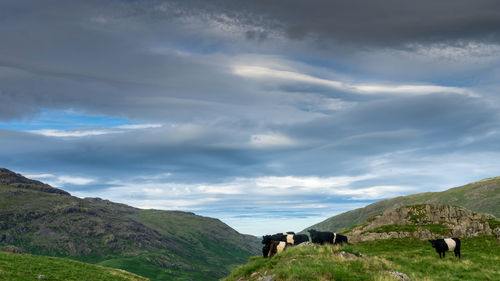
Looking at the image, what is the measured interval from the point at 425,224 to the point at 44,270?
66253 millimetres

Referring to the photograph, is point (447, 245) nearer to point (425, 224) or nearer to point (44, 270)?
point (425, 224)

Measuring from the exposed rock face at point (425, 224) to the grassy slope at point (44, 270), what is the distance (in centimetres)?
4798

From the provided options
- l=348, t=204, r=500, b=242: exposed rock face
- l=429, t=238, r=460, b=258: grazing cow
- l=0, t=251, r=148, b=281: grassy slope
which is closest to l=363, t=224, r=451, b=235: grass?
l=348, t=204, r=500, b=242: exposed rock face

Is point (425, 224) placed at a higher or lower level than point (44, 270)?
higher

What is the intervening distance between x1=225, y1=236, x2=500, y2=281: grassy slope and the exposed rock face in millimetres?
10688

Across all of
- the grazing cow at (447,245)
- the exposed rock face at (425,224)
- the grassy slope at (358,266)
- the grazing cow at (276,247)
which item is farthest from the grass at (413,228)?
the grazing cow at (276,247)

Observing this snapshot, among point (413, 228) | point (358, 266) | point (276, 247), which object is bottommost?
point (358, 266)

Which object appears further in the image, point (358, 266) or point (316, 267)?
point (358, 266)

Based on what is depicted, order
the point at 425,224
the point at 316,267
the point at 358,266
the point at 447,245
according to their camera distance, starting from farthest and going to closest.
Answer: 1. the point at 425,224
2. the point at 447,245
3. the point at 358,266
4. the point at 316,267

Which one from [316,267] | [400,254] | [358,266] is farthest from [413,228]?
[316,267]

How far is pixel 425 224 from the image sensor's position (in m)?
61.7

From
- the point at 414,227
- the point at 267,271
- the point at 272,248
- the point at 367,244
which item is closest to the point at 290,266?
the point at 267,271

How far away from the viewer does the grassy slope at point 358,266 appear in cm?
2011

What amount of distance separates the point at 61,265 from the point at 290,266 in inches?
2192
